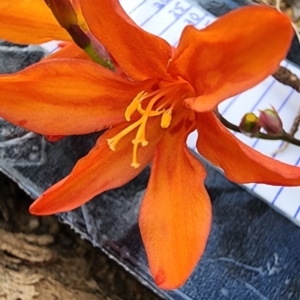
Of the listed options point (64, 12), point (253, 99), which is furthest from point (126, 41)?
point (253, 99)

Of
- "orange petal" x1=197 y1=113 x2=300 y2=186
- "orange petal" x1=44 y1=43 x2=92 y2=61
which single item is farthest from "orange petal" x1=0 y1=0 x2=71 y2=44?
"orange petal" x1=197 y1=113 x2=300 y2=186

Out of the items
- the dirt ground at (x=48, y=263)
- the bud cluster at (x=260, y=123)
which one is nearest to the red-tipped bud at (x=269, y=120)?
the bud cluster at (x=260, y=123)

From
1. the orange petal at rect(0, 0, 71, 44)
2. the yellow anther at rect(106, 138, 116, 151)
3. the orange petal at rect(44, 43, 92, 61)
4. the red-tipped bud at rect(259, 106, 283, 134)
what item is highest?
the orange petal at rect(0, 0, 71, 44)

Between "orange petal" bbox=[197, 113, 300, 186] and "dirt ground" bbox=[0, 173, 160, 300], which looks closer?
"orange petal" bbox=[197, 113, 300, 186]

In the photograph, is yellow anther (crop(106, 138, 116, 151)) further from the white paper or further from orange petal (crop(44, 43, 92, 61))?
the white paper

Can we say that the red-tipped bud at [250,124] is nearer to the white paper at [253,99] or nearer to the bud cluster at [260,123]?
the bud cluster at [260,123]

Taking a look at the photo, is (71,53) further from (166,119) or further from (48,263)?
(48,263)

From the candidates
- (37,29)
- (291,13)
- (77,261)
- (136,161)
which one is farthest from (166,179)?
(291,13)
